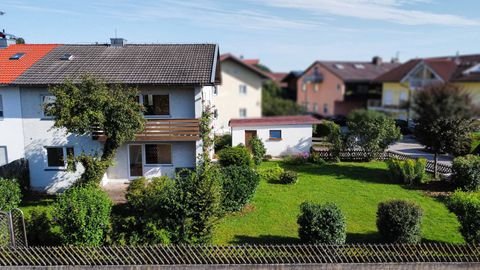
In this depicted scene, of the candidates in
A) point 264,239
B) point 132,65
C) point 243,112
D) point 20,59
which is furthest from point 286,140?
point 243,112

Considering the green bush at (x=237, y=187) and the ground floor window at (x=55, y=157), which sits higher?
the ground floor window at (x=55, y=157)

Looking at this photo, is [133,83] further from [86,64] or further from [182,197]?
[182,197]

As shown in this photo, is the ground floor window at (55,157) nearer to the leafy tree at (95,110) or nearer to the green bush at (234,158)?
the leafy tree at (95,110)

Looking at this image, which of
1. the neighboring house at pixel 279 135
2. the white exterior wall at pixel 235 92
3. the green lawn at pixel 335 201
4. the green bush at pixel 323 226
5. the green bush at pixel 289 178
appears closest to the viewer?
the green bush at pixel 323 226

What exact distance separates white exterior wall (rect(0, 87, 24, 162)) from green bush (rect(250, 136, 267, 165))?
12433 millimetres

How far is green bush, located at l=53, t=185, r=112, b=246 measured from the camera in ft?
39.6

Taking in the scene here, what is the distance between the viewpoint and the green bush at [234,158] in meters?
20.6

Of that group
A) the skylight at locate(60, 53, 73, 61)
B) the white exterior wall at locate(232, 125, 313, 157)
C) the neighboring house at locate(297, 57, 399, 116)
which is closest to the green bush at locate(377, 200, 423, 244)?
the white exterior wall at locate(232, 125, 313, 157)

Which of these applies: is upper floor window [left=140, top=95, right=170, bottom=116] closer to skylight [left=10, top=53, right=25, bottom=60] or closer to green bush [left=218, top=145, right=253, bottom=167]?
green bush [left=218, top=145, right=253, bottom=167]

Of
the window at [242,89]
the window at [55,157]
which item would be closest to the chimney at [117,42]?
the window at [55,157]

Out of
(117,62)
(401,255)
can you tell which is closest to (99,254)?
(401,255)

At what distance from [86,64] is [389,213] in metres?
16.5

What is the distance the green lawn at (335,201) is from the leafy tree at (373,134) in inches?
86.9

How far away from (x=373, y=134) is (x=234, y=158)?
30.3ft
